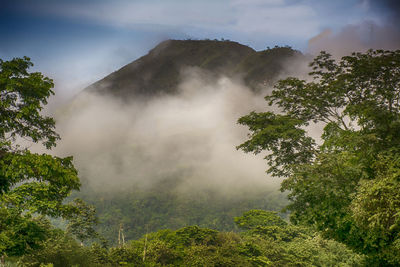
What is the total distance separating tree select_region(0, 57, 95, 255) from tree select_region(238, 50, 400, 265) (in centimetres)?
971

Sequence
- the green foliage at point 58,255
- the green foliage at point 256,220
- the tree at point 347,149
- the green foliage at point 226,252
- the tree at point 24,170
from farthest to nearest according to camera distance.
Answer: the green foliage at point 256,220 < the green foliage at point 226,252 < the green foliage at point 58,255 < the tree at point 347,149 < the tree at point 24,170

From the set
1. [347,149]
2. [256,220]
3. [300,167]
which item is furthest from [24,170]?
[256,220]

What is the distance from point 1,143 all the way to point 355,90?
18.4m

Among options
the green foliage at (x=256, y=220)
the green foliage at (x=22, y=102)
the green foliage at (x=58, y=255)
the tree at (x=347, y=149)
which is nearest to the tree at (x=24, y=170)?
the green foliage at (x=22, y=102)

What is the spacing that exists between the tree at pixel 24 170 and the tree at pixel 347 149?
31.9 ft

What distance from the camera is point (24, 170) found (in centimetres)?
814

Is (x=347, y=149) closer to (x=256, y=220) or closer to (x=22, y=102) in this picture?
(x=22, y=102)

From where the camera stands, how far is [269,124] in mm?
16766

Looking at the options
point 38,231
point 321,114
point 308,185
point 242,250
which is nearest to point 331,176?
point 308,185

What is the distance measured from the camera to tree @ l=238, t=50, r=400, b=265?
866 cm

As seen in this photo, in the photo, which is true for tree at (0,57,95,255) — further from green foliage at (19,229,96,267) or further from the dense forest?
green foliage at (19,229,96,267)

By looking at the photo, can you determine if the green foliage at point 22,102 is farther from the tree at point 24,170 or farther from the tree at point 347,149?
the tree at point 347,149

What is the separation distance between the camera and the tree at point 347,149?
866 cm

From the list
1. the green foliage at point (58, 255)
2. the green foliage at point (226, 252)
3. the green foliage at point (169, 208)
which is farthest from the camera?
the green foliage at point (169, 208)
